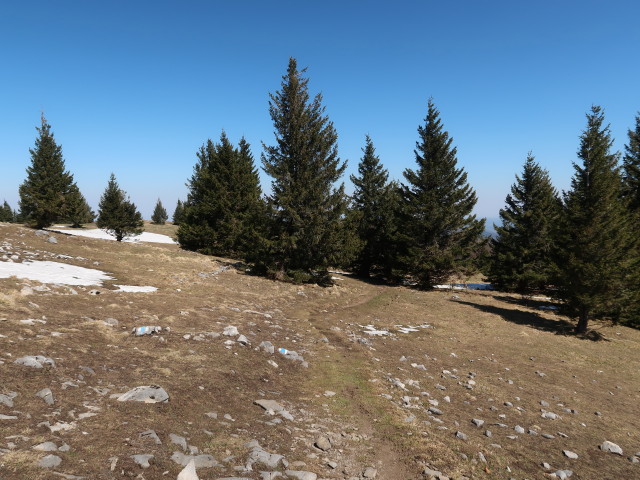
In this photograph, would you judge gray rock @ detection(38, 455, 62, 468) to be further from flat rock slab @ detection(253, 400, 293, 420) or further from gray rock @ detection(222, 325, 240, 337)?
gray rock @ detection(222, 325, 240, 337)

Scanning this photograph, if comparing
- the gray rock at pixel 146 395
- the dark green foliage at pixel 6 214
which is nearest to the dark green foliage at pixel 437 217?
the gray rock at pixel 146 395

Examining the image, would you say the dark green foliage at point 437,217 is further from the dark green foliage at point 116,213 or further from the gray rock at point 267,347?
→ the dark green foliage at point 116,213

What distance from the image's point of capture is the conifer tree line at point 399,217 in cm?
1981

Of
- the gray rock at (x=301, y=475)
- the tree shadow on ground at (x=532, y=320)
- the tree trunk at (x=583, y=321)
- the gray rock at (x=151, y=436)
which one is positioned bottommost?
the gray rock at (x=301, y=475)

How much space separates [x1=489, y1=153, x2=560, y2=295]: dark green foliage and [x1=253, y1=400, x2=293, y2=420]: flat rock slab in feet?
105

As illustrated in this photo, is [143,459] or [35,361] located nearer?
[143,459]

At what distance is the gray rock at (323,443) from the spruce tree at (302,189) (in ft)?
62.6

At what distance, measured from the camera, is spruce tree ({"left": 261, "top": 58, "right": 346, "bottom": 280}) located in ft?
82.4

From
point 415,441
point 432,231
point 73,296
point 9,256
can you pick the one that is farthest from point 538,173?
point 9,256

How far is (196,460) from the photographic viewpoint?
4770 mm

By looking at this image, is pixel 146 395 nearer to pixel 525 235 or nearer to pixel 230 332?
pixel 230 332

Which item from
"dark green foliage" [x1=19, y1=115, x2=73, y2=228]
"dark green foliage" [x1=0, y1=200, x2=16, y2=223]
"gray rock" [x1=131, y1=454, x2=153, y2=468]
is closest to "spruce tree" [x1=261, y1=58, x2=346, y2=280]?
"gray rock" [x1=131, y1=454, x2=153, y2=468]

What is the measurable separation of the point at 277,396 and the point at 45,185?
138ft

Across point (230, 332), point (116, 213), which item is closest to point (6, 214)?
point (116, 213)
